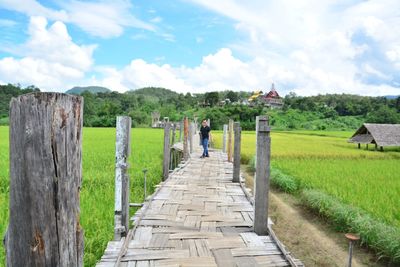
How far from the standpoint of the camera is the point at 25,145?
1273 mm

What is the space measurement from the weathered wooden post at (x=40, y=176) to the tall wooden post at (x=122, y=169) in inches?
106

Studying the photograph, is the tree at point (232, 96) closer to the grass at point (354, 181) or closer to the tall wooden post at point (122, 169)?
the grass at point (354, 181)

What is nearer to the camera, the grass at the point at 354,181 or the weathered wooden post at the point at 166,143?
the grass at the point at 354,181

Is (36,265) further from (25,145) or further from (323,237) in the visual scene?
(323,237)

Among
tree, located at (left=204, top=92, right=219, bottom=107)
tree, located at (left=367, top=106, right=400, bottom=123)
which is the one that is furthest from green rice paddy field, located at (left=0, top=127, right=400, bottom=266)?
tree, located at (left=204, top=92, right=219, bottom=107)

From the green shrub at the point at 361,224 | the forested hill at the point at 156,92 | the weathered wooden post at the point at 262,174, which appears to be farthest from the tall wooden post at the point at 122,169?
the forested hill at the point at 156,92

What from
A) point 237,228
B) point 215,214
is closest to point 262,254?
point 237,228

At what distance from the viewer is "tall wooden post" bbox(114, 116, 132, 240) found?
13.2 feet

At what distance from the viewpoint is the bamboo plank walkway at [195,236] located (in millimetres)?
3328

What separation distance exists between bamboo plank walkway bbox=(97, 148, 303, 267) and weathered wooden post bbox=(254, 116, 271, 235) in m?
0.17

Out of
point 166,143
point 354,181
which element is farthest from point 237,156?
point 354,181

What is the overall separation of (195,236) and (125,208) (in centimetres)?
91

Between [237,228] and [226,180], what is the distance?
3486mm

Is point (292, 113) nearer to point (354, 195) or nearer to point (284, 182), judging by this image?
point (284, 182)
